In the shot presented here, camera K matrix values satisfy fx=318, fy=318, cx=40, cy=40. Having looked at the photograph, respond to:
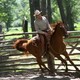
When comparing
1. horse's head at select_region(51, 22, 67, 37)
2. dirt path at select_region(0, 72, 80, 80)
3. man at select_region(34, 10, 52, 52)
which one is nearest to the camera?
horse's head at select_region(51, 22, 67, 37)

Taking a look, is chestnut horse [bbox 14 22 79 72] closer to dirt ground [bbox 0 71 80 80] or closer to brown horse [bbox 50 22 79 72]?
brown horse [bbox 50 22 79 72]

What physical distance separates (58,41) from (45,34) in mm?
501

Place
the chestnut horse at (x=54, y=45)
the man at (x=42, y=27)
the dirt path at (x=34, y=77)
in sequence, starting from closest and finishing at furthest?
1. the chestnut horse at (x=54, y=45)
2. the man at (x=42, y=27)
3. the dirt path at (x=34, y=77)

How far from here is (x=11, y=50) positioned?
12.5m

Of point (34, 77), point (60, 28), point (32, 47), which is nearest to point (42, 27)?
point (60, 28)

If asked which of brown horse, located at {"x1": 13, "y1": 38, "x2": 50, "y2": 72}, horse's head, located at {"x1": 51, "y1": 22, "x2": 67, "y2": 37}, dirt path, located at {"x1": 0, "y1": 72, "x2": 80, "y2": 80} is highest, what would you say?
horse's head, located at {"x1": 51, "y1": 22, "x2": 67, "y2": 37}

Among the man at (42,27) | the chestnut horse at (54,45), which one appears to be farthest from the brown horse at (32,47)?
the man at (42,27)

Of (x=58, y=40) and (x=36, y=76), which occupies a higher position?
(x=58, y=40)

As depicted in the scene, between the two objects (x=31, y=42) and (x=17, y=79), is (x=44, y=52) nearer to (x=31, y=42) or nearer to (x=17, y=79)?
(x=31, y=42)

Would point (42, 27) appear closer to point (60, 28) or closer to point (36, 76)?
point (60, 28)

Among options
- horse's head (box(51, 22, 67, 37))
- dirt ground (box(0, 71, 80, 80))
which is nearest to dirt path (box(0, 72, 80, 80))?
dirt ground (box(0, 71, 80, 80))

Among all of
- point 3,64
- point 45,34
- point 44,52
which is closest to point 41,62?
point 44,52

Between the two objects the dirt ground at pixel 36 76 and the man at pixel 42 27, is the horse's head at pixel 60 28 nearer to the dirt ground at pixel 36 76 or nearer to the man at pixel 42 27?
the man at pixel 42 27

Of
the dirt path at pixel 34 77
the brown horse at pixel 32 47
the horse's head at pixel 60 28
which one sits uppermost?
the horse's head at pixel 60 28
